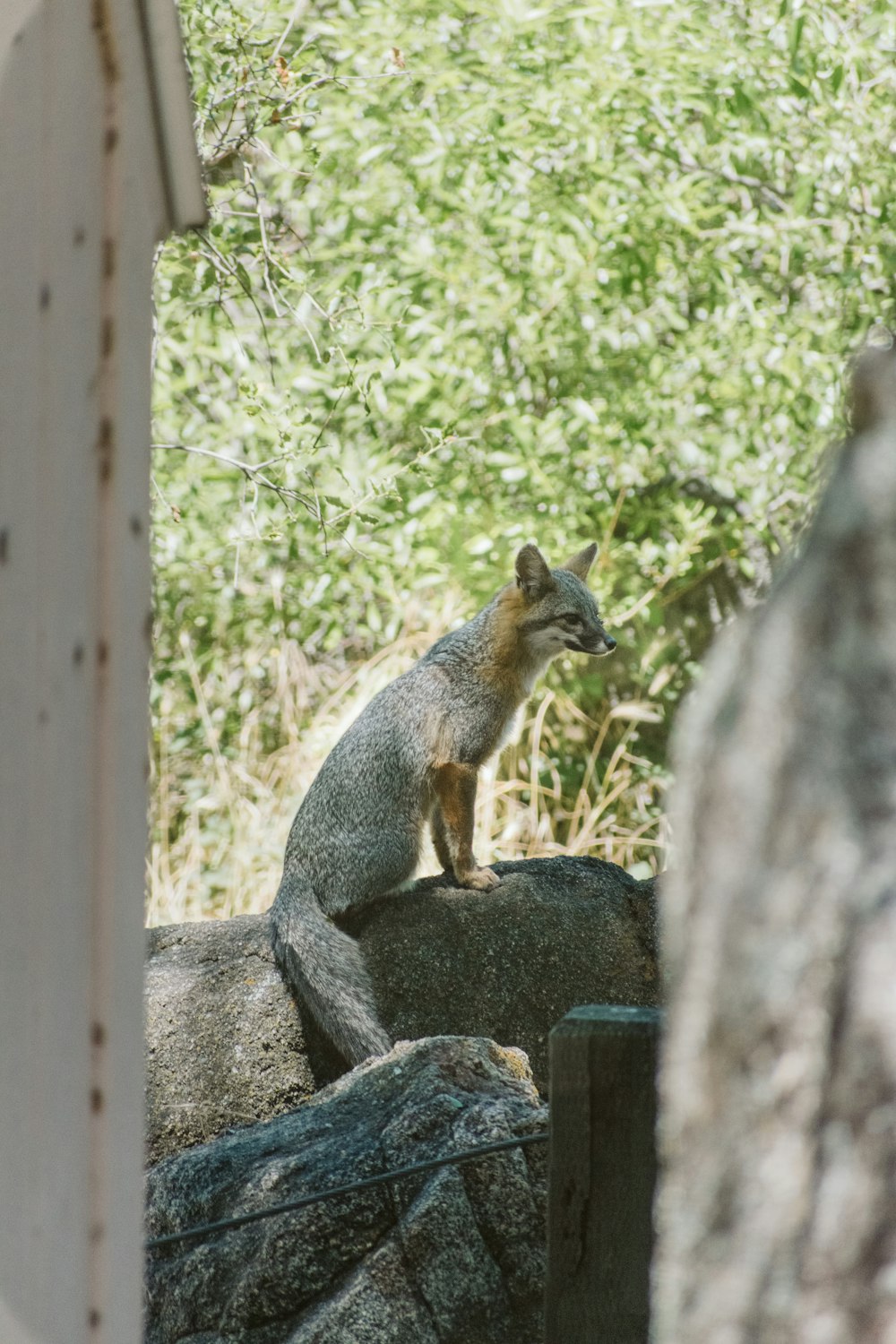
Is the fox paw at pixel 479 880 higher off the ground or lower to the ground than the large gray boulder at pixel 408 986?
higher

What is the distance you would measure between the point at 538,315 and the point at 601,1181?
6933 mm

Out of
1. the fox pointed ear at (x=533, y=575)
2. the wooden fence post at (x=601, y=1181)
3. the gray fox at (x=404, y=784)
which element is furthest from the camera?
the fox pointed ear at (x=533, y=575)

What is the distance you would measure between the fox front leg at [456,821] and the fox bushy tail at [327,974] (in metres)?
0.52

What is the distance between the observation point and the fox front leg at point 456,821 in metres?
5.24

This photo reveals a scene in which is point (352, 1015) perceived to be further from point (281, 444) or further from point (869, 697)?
point (869, 697)

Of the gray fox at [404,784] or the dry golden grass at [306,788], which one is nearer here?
the gray fox at [404,784]

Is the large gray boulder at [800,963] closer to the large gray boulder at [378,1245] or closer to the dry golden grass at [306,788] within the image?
the large gray boulder at [378,1245]

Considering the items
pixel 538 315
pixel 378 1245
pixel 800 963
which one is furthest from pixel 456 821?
pixel 800 963

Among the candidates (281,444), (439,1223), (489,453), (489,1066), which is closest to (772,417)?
(489,453)

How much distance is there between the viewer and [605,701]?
30.0 ft

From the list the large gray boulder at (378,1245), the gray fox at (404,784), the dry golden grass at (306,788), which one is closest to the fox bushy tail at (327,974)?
the gray fox at (404,784)

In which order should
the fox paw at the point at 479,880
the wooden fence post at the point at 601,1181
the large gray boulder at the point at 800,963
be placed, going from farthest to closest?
the fox paw at the point at 479,880, the wooden fence post at the point at 601,1181, the large gray boulder at the point at 800,963

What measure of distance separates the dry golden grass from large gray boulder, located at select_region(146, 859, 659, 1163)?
2.05m

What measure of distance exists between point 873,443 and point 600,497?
7.81m
